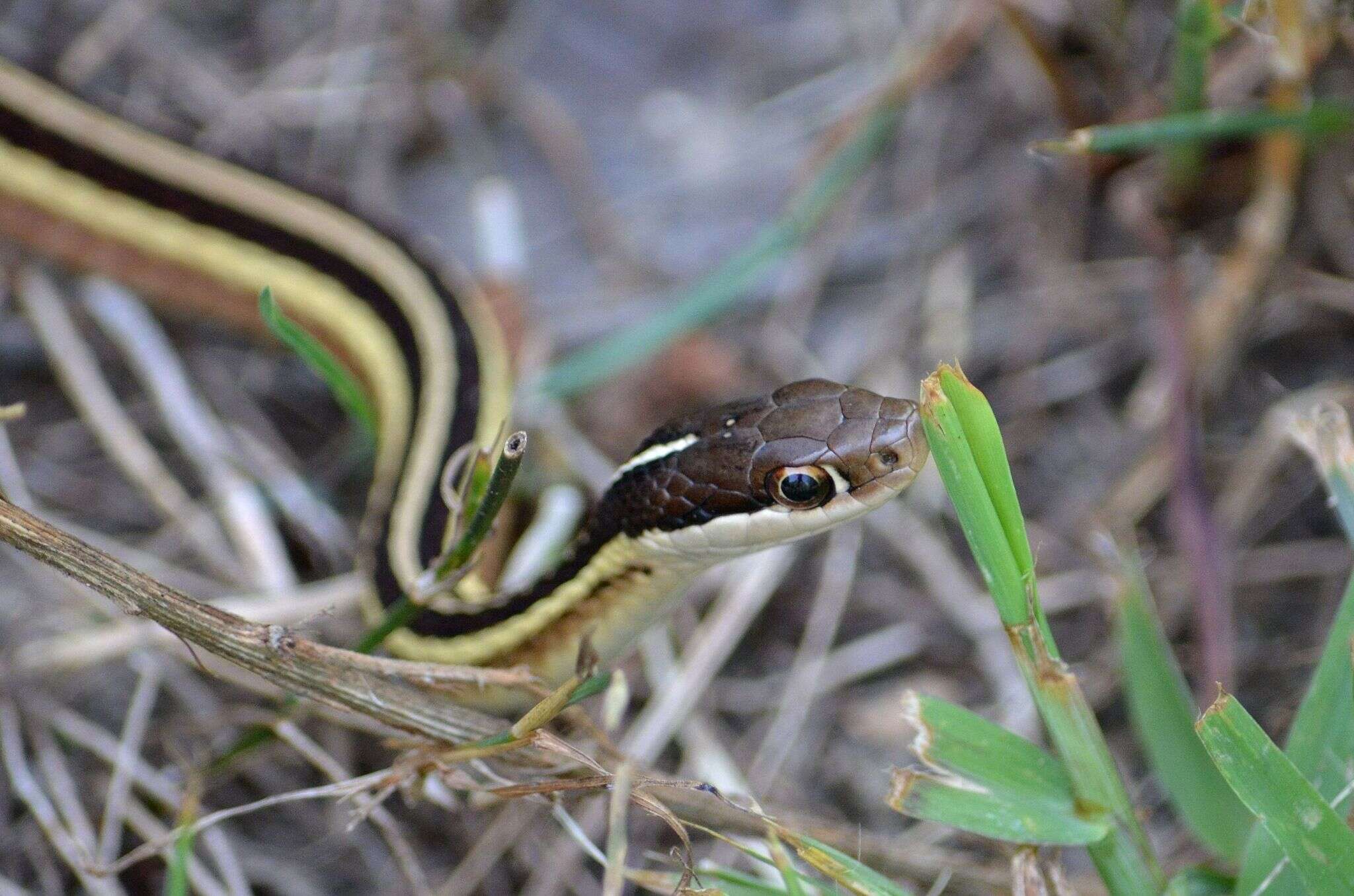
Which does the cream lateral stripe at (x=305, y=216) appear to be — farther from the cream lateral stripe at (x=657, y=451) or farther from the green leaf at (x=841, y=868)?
the green leaf at (x=841, y=868)

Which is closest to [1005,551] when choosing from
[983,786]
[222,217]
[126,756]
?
[983,786]

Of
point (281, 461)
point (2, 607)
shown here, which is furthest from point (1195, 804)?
point (2, 607)

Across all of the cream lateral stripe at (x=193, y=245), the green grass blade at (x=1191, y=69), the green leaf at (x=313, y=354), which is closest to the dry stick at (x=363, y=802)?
the green leaf at (x=313, y=354)

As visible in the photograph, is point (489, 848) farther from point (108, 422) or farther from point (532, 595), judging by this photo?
point (108, 422)

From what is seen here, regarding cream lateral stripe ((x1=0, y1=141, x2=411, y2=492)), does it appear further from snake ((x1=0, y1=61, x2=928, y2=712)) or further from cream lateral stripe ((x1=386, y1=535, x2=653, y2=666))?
cream lateral stripe ((x1=386, y1=535, x2=653, y2=666))

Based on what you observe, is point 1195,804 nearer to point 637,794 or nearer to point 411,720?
point 637,794

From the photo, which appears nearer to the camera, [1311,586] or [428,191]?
[1311,586]

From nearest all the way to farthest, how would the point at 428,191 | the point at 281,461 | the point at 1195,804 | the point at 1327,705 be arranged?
the point at 1327,705 → the point at 1195,804 → the point at 281,461 → the point at 428,191

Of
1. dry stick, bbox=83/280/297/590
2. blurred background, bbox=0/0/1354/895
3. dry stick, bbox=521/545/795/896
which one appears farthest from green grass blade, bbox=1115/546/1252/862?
dry stick, bbox=83/280/297/590
